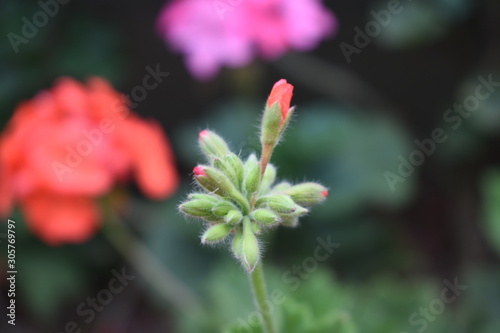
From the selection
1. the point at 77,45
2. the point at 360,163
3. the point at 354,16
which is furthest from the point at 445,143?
the point at 77,45

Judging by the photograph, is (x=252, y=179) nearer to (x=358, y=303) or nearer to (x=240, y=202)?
(x=240, y=202)

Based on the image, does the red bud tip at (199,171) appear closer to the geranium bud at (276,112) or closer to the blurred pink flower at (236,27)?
the geranium bud at (276,112)

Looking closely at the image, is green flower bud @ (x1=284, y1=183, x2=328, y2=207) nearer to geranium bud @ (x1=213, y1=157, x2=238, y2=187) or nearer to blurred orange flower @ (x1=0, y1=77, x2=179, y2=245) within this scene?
geranium bud @ (x1=213, y1=157, x2=238, y2=187)

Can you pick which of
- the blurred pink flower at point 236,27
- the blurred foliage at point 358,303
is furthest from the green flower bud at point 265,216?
the blurred pink flower at point 236,27

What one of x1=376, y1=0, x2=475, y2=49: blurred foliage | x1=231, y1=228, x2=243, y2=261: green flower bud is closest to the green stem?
x1=231, y1=228, x2=243, y2=261: green flower bud

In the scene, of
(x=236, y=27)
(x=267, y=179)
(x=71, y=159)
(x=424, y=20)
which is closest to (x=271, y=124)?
(x=267, y=179)

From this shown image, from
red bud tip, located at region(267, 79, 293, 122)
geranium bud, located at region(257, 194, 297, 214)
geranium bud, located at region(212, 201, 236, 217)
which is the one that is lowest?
geranium bud, located at region(212, 201, 236, 217)
